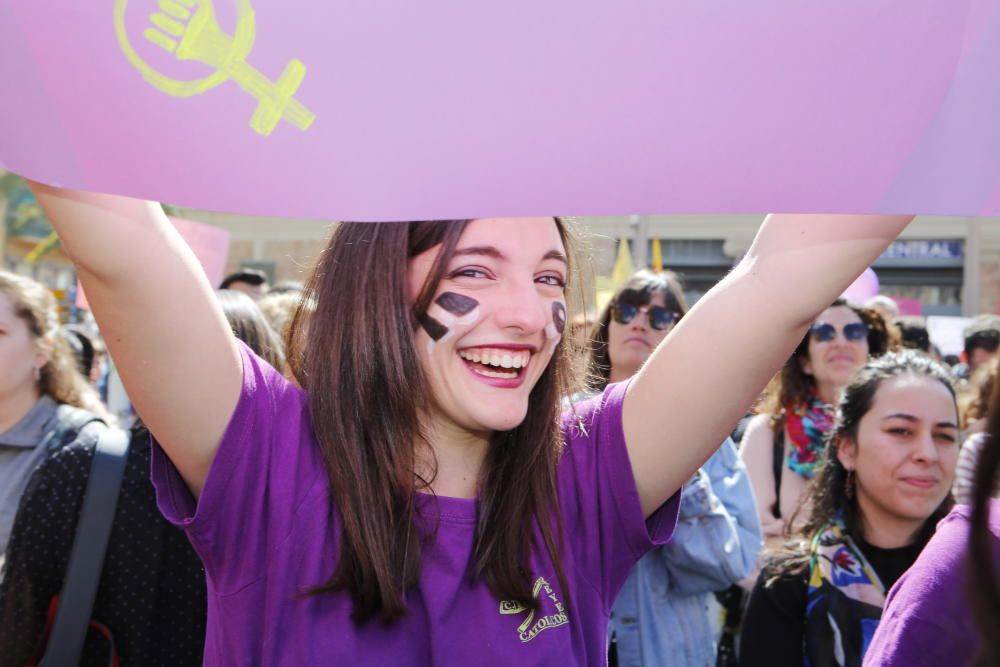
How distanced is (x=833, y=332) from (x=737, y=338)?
3.04 meters

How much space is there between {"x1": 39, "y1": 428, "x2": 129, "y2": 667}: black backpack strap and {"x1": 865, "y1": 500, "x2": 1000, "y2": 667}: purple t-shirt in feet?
5.08

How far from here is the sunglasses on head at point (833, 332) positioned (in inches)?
166

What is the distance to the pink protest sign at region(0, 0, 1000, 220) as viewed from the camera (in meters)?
1.08

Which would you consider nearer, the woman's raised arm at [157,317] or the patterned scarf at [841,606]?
the woman's raised arm at [157,317]

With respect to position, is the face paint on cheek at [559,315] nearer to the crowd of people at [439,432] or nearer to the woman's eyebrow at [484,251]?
the crowd of people at [439,432]

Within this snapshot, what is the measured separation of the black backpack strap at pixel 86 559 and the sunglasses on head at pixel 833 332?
2.92 metres

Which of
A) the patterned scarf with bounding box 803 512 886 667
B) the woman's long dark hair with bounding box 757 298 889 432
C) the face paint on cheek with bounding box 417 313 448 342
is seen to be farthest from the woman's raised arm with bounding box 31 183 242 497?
the woman's long dark hair with bounding box 757 298 889 432

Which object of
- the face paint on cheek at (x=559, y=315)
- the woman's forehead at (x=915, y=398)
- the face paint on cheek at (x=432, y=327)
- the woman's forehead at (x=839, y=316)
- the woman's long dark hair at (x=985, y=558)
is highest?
the woman's forehead at (x=839, y=316)

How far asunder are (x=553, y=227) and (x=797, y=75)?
0.51 meters

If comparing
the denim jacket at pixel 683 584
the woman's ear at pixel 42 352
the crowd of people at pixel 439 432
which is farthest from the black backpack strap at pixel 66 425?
the denim jacket at pixel 683 584

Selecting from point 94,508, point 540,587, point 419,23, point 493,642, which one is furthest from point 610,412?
point 94,508

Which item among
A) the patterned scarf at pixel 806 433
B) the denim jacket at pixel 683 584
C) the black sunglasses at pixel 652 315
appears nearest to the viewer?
the denim jacket at pixel 683 584

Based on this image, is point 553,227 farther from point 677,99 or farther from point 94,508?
point 94,508

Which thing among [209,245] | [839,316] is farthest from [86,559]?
[209,245]
